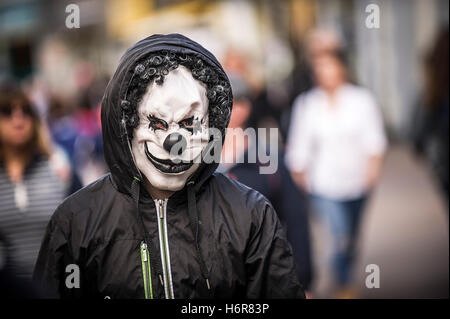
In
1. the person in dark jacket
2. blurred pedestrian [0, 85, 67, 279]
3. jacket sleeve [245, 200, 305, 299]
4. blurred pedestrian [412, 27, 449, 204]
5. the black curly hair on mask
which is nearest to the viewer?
the black curly hair on mask

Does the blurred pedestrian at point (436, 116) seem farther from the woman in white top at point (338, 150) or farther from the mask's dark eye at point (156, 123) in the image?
the mask's dark eye at point (156, 123)

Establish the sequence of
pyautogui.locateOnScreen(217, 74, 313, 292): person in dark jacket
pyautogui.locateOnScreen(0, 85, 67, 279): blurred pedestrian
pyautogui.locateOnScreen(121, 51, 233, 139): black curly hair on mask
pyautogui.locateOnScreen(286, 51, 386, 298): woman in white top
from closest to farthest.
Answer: pyautogui.locateOnScreen(121, 51, 233, 139): black curly hair on mask → pyautogui.locateOnScreen(0, 85, 67, 279): blurred pedestrian → pyautogui.locateOnScreen(217, 74, 313, 292): person in dark jacket → pyautogui.locateOnScreen(286, 51, 386, 298): woman in white top

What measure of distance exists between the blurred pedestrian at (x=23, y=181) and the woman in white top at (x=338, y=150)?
2.08 meters

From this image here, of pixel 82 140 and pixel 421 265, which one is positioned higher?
pixel 82 140

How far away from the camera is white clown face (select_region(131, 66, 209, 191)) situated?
214cm

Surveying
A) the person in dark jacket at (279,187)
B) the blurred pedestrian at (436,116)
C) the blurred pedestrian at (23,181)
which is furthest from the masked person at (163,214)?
the blurred pedestrian at (436,116)

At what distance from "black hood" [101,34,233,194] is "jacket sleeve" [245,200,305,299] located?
25cm

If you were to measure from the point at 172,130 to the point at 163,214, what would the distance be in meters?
0.28

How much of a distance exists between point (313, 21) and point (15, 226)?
1130 centimetres

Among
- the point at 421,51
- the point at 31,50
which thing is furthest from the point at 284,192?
the point at 31,50

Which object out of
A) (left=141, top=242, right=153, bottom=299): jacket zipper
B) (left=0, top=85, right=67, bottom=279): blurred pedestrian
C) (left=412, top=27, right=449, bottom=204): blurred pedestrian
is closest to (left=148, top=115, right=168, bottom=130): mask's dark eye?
(left=141, top=242, right=153, bottom=299): jacket zipper

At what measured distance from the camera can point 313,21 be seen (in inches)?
535

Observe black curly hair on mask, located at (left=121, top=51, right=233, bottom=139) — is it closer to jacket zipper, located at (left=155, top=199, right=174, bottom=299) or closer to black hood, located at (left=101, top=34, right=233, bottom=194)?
black hood, located at (left=101, top=34, right=233, bottom=194)

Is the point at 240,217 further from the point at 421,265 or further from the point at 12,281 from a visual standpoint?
the point at 421,265
